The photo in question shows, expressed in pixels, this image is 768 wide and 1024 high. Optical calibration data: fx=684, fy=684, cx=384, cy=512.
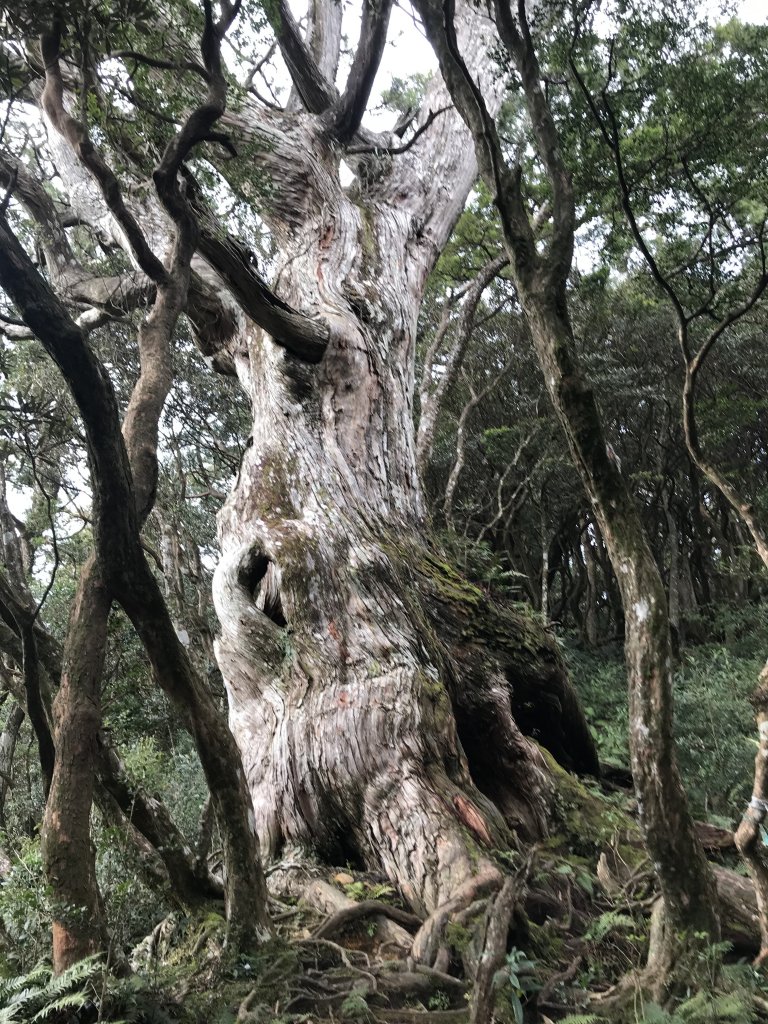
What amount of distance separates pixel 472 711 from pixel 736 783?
2443 millimetres

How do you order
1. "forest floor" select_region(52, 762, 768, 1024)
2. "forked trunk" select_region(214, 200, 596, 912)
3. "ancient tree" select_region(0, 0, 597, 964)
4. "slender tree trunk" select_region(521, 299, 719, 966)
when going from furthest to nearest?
1. "forked trunk" select_region(214, 200, 596, 912)
2. "ancient tree" select_region(0, 0, 597, 964)
3. "slender tree trunk" select_region(521, 299, 719, 966)
4. "forest floor" select_region(52, 762, 768, 1024)

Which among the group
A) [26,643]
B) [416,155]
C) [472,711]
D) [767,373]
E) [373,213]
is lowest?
[472,711]

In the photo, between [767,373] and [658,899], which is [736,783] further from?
[767,373]

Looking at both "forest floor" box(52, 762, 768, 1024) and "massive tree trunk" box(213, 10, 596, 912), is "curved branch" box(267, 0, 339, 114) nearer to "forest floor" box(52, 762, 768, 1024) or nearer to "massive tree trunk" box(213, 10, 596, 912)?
"massive tree trunk" box(213, 10, 596, 912)

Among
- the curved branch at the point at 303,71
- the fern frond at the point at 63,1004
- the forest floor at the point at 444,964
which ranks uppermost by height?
the curved branch at the point at 303,71

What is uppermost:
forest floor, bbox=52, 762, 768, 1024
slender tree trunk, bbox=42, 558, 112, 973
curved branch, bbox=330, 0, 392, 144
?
curved branch, bbox=330, 0, 392, 144

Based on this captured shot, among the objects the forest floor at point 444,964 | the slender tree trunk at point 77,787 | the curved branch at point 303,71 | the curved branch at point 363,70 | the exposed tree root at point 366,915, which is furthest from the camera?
the curved branch at point 303,71

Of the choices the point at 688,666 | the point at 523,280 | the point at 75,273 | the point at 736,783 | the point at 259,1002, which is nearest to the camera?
the point at 259,1002

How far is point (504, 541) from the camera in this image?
1398 cm

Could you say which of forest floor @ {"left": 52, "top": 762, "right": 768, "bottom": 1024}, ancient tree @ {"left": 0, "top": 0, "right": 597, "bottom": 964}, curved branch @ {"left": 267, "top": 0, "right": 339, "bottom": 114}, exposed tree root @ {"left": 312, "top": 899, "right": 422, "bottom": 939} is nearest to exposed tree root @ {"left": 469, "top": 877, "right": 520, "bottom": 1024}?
forest floor @ {"left": 52, "top": 762, "right": 768, "bottom": 1024}

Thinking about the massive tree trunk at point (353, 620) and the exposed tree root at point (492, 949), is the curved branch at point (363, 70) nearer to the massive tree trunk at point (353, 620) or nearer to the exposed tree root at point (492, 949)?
the massive tree trunk at point (353, 620)

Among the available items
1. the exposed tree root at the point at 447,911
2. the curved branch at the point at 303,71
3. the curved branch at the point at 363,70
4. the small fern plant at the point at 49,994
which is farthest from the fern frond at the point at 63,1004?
the curved branch at the point at 363,70

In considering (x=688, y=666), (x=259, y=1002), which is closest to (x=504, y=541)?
(x=688, y=666)

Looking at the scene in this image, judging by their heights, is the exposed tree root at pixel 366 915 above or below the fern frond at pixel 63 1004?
below
